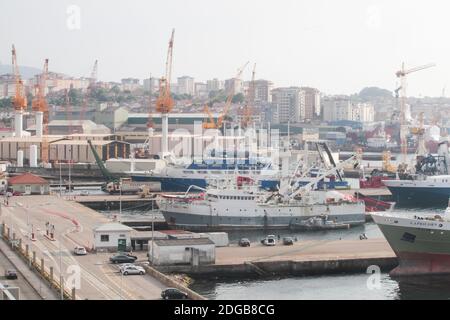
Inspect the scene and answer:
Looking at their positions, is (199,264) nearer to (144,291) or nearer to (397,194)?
(144,291)

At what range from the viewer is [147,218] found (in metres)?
26.8

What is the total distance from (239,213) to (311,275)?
25.4 feet

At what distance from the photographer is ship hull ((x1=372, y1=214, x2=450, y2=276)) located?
1728 centimetres

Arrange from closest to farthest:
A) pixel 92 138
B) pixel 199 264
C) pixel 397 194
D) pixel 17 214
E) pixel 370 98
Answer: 1. pixel 199 264
2. pixel 17 214
3. pixel 397 194
4. pixel 92 138
5. pixel 370 98

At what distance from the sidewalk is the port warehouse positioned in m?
29.7

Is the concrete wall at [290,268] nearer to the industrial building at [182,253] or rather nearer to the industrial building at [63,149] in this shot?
the industrial building at [182,253]

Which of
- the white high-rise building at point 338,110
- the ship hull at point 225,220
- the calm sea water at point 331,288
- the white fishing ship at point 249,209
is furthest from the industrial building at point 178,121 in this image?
the calm sea water at point 331,288

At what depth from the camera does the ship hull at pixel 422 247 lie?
17281 millimetres

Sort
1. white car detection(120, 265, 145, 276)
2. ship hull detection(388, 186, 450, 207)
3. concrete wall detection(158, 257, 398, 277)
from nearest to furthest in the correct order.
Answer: white car detection(120, 265, 145, 276)
concrete wall detection(158, 257, 398, 277)
ship hull detection(388, 186, 450, 207)

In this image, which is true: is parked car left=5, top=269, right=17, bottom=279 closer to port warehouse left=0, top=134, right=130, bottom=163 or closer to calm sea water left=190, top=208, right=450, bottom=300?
calm sea water left=190, top=208, right=450, bottom=300

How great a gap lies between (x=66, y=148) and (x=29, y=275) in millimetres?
34517

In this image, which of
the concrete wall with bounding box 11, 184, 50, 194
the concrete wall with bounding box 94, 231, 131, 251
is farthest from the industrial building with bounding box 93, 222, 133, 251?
Answer: the concrete wall with bounding box 11, 184, 50, 194

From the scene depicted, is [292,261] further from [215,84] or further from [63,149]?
[215,84]
